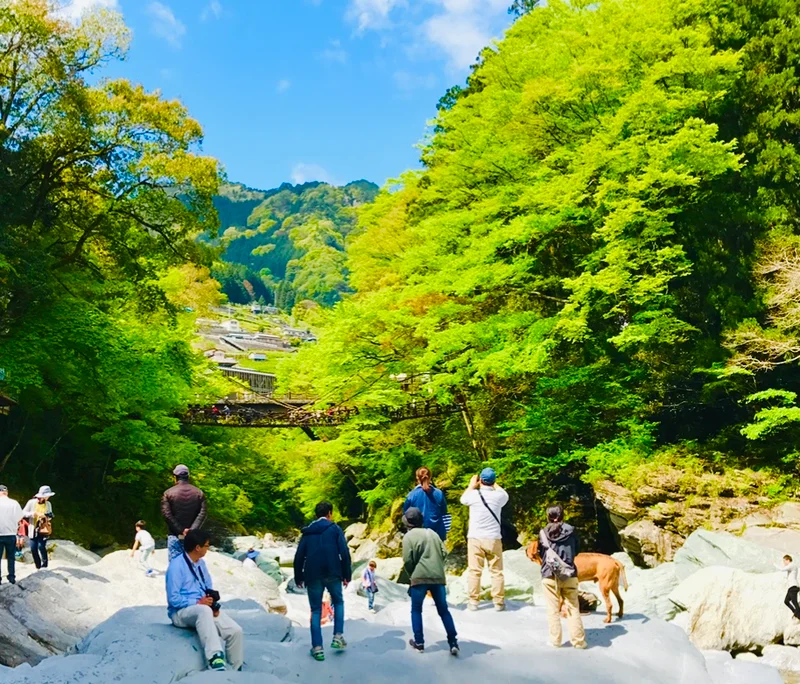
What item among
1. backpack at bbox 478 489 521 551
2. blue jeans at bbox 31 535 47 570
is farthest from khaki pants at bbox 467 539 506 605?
backpack at bbox 478 489 521 551

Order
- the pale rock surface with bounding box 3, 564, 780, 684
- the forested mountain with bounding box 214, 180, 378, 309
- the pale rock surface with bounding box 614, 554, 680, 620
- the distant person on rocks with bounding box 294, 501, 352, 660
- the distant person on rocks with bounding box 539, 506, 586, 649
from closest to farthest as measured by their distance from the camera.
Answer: the pale rock surface with bounding box 3, 564, 780, 684
the distant person on rocks with bounding box 294, 501, 352, 660
the distant person on rocks with bounding box 539, 506, 586, 649
the pale rock surface with bounding box 614, 554, 680, 620
the forested mountain with bounding box 214, 180, 378, 309

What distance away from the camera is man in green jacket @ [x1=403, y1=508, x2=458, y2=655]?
16.9 feet

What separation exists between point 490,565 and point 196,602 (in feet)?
11.4

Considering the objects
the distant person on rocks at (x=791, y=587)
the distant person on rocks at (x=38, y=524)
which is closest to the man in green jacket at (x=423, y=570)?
the distant person on rocks at (x=791, y=587)

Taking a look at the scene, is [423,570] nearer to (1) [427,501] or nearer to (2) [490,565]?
(1) [427,501]

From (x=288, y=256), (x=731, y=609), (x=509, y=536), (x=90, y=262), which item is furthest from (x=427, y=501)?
(x=288, y=256)

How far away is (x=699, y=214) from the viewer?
12.9m

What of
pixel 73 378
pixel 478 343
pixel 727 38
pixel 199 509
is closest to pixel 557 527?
pixel 199 509

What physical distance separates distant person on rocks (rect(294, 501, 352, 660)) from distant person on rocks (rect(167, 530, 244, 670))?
69 centimetres

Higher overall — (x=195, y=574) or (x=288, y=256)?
(x=288, y=256)

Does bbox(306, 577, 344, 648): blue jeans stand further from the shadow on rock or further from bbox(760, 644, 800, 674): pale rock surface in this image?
bbox(760, 644, 800, 674): pale rock surface

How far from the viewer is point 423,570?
515 cm

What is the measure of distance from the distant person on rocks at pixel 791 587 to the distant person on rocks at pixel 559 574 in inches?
161

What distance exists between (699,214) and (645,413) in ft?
14.7
